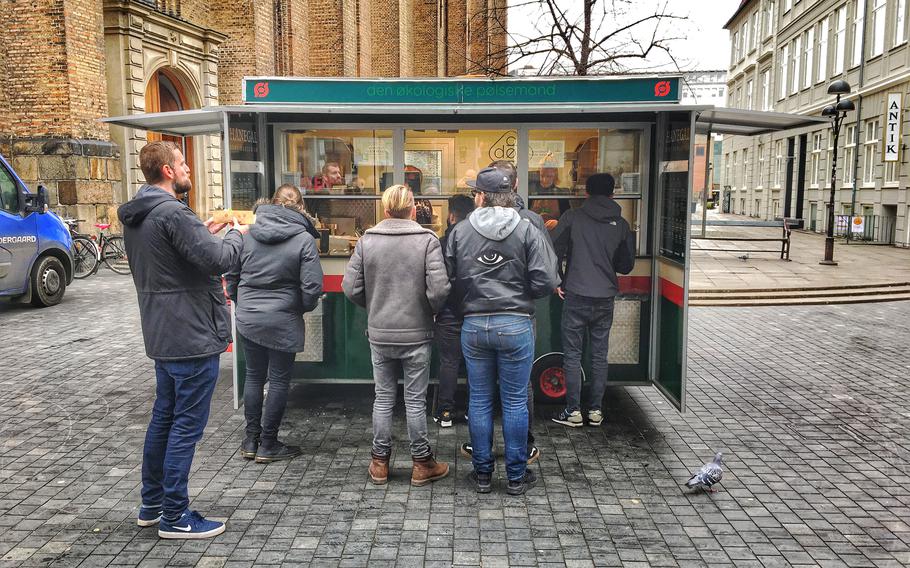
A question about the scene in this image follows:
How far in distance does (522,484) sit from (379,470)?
932 millimetres

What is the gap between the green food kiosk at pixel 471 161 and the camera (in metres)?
6.06

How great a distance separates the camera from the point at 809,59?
117ft

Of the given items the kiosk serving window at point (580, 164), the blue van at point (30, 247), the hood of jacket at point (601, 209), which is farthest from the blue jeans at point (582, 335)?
the blue van at point (30, 247)

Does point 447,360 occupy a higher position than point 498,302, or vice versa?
point 498,302

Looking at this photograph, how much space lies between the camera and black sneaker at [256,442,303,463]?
545 cm

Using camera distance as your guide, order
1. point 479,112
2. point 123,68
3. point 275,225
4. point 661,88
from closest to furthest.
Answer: point 275,225, point 661,88, point 479,112, point 123,68

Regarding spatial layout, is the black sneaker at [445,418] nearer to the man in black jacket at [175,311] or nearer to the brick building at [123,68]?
the man in black jacket at [175,311]

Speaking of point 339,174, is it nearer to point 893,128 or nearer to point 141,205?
point 141,205

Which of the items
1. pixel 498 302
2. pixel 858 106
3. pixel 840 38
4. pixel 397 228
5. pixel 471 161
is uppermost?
pixel 840 38

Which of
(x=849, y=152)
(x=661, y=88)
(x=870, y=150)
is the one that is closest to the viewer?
(x=661, y=88)

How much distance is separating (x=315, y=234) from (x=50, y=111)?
14.0 metres

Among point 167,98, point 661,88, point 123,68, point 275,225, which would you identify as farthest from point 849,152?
point 275,225

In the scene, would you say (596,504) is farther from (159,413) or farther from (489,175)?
(159,413)

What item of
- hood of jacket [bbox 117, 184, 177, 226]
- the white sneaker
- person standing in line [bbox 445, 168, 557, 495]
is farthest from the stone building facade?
hood of jacket [bbox 117, 184, 177, 226]
